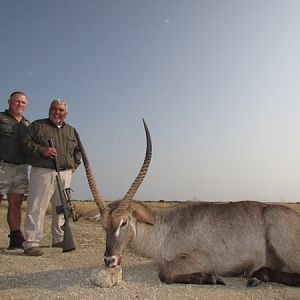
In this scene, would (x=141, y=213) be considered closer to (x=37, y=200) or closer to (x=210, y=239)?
(x=210, y=239)

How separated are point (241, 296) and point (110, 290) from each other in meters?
2.10

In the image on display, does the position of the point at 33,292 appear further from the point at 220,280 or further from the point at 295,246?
the point at 295,246

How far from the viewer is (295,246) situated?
24.1ft

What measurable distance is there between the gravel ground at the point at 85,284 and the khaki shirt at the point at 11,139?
7.85ft

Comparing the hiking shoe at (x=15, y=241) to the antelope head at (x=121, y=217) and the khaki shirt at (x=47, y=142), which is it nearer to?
the khaki shirt at (x=47, y=142)

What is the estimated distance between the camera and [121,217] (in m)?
7.43

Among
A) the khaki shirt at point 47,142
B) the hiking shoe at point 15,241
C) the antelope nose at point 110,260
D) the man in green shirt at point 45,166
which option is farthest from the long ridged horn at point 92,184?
the hiking shoe at point 15,241

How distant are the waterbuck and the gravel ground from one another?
0.28m

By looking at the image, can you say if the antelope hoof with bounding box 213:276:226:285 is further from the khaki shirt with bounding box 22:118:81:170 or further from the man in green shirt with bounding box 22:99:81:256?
the khaki shirt with bounding box 22:118:81:170

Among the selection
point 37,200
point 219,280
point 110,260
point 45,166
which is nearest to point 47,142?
point 45,166

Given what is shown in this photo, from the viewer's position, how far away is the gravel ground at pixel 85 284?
6.56 metres

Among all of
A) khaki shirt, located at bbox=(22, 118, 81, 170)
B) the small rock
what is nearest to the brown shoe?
khaki shirt, located at bbox=(22, 118, 81, 170)

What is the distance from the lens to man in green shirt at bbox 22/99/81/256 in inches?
395

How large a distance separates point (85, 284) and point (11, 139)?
499cm
